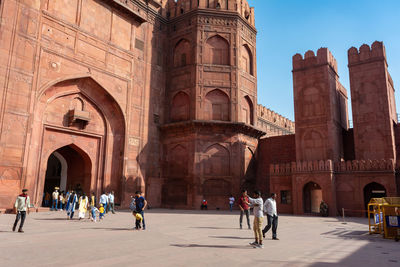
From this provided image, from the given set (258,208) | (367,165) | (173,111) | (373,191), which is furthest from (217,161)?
(258,208)

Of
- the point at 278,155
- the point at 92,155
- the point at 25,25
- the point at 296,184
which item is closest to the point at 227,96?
the point at 278,155

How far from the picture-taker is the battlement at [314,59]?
22.0 meters

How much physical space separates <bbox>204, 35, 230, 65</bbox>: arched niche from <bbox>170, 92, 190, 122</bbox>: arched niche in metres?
3.36

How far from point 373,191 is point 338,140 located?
463 cm

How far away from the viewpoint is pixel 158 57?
80.5 feet

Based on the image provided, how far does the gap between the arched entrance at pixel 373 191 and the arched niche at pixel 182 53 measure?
15.0 meters

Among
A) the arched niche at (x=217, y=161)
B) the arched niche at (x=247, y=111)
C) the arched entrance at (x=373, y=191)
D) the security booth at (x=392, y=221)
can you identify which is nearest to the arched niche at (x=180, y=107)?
the arched niche at (x=217, y=161)

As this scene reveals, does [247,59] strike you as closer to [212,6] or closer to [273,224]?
[212,6]

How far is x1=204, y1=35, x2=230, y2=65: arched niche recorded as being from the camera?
78.9 ft

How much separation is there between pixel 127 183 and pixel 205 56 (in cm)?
1111

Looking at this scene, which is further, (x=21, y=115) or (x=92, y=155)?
(x=92, y=155)

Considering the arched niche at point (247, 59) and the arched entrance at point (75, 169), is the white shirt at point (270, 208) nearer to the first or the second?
the arched entrance at point (75, 169)

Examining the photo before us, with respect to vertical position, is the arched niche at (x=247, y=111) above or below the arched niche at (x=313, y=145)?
above

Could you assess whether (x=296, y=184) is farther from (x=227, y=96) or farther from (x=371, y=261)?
(x=371, y=261)
